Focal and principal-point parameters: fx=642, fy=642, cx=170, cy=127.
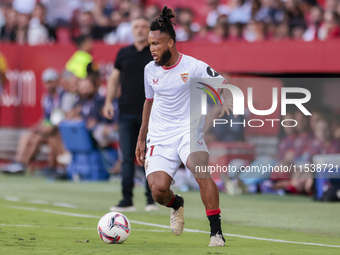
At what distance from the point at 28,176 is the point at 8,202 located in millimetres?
5319

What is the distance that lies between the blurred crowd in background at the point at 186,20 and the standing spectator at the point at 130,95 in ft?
15.2

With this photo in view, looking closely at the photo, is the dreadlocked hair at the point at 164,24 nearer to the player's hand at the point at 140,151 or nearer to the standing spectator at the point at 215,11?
the player's hand at the point at 140,151

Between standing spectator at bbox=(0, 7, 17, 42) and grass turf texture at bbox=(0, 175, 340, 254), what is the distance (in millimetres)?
6827

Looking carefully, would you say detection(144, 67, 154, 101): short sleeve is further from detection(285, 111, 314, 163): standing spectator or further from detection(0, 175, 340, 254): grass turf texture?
detection(285, 111, 314, 163): standing spectator

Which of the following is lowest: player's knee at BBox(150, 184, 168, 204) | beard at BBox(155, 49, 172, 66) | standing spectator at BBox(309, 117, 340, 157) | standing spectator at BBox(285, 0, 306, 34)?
player's knee at BBox(150, 184, 168, 204)

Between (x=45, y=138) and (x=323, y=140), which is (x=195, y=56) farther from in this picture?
(x=45, y=138)

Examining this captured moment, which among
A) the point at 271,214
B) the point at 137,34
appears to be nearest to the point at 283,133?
the point at 271,214

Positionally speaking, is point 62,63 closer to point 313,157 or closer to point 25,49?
point 25,49

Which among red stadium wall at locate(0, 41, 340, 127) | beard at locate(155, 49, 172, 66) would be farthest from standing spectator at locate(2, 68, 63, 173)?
beard at locate(155, 49, 172, 66)

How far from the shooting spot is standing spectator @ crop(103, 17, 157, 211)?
29.6 feet

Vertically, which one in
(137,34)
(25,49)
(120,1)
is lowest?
(137,34)

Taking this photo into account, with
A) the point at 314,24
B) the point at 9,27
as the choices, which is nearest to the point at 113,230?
the point at 314,24

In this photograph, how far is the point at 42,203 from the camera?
995cm

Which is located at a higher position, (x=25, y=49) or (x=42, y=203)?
(x=25, y=49)
